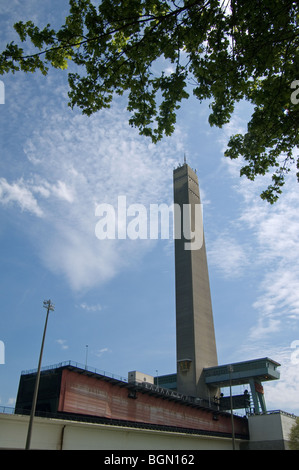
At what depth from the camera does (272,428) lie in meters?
59.9

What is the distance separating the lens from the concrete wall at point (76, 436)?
25638 mm

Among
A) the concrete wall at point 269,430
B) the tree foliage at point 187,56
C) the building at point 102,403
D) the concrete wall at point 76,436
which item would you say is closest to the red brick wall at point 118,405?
the building at point 102,403

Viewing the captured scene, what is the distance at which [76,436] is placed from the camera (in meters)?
30.4

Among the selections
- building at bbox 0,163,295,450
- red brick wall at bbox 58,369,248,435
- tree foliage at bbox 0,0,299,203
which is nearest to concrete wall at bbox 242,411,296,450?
building at bbox 0,163,295,450

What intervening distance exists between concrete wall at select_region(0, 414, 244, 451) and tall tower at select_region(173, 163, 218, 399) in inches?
987

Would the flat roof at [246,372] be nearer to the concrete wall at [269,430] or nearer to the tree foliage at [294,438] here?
the concrete wall at [269,430]

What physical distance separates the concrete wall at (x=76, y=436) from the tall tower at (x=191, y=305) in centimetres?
2508

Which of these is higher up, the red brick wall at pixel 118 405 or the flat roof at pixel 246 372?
the flat roof at pixel 246 372

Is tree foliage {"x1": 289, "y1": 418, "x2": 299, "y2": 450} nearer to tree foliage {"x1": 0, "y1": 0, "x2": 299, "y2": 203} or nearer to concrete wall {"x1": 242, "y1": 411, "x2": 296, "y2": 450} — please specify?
concrete wall {"x1": 242, "y1": 411, "x2": 296, "y2": 450}

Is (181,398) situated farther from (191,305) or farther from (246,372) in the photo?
(191,305)

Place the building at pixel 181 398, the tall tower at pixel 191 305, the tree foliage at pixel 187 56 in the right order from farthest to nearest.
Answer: the tall tower at pixel 191 305, the building at pixel 181 398, the tree foliage at pixel 187 56

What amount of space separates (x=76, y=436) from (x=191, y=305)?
45.8 meters

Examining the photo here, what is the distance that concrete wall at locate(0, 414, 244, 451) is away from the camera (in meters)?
25.6
